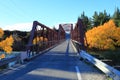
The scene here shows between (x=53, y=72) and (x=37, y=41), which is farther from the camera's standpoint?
(x=37, y=41)

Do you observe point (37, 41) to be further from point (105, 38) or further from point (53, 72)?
point (105, 38)

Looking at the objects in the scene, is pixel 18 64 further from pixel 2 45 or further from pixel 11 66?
pixel 2 45

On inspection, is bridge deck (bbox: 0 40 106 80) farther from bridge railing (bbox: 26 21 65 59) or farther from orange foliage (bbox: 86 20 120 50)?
orange foliage (bbox: 86 20 120 50)

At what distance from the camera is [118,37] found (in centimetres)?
8688

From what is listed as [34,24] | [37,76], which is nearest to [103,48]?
[34,24]

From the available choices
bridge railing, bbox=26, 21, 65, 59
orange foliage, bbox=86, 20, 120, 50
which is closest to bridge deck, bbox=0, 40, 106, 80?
bridge railing, bbox=26, 21, 65, 59

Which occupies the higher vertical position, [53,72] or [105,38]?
[105,38]

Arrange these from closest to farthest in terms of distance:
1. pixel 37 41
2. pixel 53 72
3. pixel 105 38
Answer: pixel 53 72 → pixel 37 41 → pixel 105 38

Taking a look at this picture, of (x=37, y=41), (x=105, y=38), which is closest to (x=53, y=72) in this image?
(x=37, y=41)

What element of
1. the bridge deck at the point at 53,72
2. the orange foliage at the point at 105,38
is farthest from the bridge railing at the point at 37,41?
the orange foliage at the point at 105,38

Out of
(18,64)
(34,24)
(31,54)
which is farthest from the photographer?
(34,24)

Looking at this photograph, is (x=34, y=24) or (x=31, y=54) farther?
(x=34, y=24)

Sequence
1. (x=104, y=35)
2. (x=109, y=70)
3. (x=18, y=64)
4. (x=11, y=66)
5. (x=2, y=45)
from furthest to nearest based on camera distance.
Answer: (x=104, y=35) < (x=2, y=45) < (x=18, y=64) < (x=11, y=66) < (x=109, y=70)

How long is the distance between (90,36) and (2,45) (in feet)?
102
